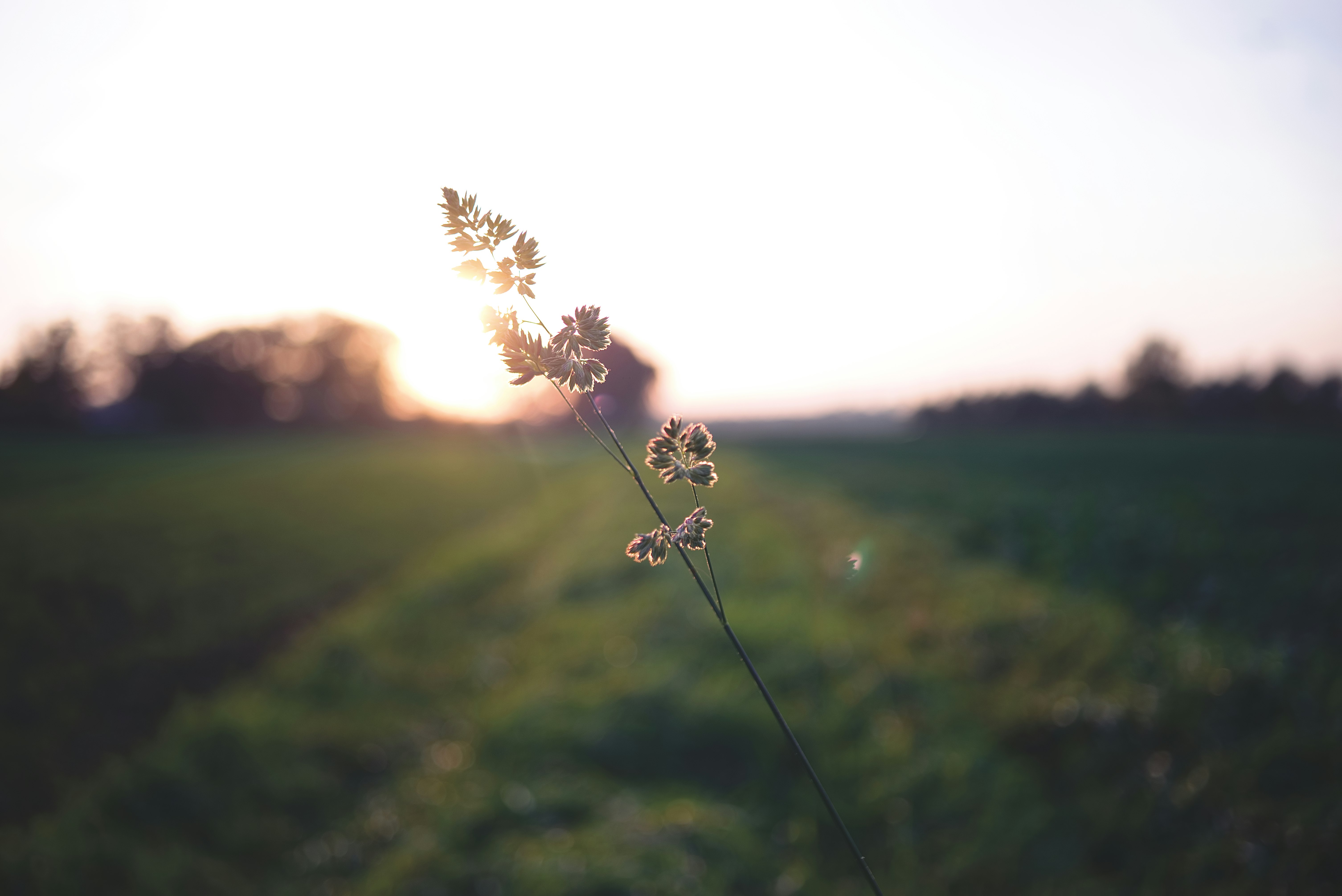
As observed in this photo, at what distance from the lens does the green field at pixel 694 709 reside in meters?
5.16

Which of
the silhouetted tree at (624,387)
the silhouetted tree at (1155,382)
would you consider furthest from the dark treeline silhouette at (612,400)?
the silhouetted tree at (1155,382)

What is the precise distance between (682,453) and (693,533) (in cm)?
19

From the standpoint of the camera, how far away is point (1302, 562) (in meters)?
11.4

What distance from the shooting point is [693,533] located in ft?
3.84

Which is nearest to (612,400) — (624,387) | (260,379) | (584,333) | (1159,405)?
(584,333)

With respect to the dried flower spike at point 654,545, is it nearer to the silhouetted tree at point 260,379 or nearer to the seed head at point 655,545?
the seed head at point 655,545

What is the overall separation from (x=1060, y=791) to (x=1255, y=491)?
18.4m

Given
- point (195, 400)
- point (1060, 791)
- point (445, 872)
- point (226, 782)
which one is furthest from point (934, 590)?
point (195, 400)

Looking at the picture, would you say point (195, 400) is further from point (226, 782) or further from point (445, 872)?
point (445, 872)

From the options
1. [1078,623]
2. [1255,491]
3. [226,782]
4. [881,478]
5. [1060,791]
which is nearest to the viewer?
[1060,791]

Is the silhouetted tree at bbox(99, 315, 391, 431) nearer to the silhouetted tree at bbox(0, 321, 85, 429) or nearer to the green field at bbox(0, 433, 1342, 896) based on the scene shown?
the silhouetted tree at bbox(0, 321, 85, 429)

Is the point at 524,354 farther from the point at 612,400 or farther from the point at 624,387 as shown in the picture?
the point at 624,387

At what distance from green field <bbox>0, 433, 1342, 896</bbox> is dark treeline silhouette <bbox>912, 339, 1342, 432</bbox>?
2184 inches

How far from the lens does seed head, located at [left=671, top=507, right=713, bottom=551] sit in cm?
116
